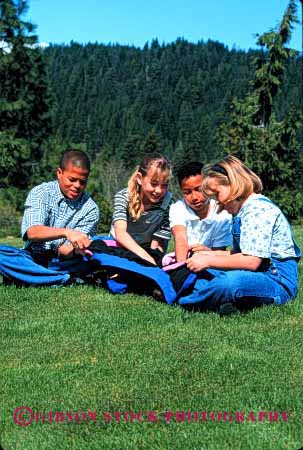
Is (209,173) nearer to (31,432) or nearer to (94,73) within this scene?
(31,432)

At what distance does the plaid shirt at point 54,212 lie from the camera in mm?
5547

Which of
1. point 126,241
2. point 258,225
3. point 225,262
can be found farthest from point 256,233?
point 126,241

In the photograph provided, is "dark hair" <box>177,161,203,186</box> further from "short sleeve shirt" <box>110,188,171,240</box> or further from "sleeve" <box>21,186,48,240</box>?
"sleeve" <box>21,186,48,240</box>

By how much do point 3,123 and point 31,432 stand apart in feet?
100

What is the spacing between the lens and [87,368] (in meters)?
3.50

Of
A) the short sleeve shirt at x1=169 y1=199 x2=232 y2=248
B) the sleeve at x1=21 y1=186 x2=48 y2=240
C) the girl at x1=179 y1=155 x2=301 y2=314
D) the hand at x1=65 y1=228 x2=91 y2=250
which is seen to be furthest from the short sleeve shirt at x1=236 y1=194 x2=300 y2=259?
the sleeve at x1=21 y1=186 x2=48 y2=240

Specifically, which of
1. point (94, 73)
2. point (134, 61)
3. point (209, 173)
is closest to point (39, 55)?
point (94, 73)

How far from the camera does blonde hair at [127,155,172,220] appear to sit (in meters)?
5.29

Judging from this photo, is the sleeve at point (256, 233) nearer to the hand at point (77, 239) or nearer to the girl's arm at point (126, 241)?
the girl's arm at point (126, 241)

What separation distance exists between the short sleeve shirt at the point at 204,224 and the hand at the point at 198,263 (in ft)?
2.74

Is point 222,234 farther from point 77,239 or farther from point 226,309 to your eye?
point 77,239

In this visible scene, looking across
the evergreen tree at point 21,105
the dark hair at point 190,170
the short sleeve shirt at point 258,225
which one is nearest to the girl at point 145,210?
the dark hair at point 190,170

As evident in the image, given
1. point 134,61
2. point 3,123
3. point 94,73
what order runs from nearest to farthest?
1. point 134,61
2. point 94,73
3. point 3,123

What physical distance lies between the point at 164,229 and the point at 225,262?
1.22 meters
